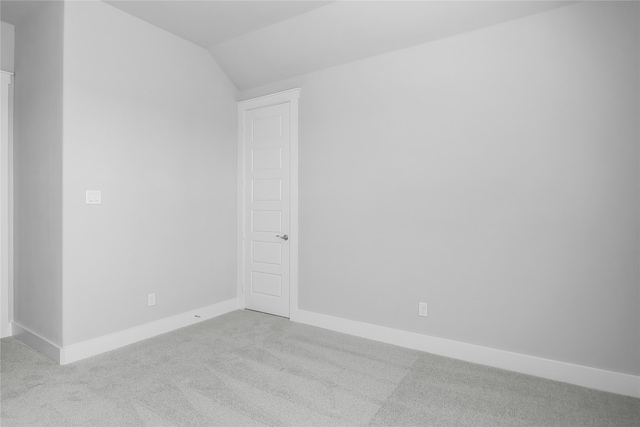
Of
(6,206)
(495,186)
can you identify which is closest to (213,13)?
(6,206)

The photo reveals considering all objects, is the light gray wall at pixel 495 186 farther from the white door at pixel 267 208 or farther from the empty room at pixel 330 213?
Result: the white door at pixel 267 208

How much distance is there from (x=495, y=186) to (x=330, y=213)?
1.56 metres

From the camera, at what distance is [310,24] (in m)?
3.25

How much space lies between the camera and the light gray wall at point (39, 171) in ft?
9.44

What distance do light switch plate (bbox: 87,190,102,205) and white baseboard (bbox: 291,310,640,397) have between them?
2.31 m

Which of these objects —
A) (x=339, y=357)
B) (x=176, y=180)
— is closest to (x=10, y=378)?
(x=176, y=180)

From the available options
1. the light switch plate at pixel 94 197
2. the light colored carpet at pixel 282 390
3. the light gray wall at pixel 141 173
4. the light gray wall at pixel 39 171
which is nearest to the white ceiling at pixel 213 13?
the light gray wall at pixel 141 173

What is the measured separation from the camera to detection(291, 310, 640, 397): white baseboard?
2.43 meters

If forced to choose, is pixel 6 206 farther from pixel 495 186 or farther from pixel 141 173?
pixel 495 186

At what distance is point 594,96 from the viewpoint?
2.48m

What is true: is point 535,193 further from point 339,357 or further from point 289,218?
point 289,218

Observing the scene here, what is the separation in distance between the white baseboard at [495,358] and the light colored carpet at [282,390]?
8cm

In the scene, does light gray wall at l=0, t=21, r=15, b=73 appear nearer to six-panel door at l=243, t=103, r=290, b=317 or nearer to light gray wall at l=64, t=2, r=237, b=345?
light gray wall at l=64, t=2, r=237, b=345

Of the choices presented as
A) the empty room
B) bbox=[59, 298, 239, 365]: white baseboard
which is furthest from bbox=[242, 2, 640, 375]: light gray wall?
bbox=[59, 298, 239, 365]: white baseboard
